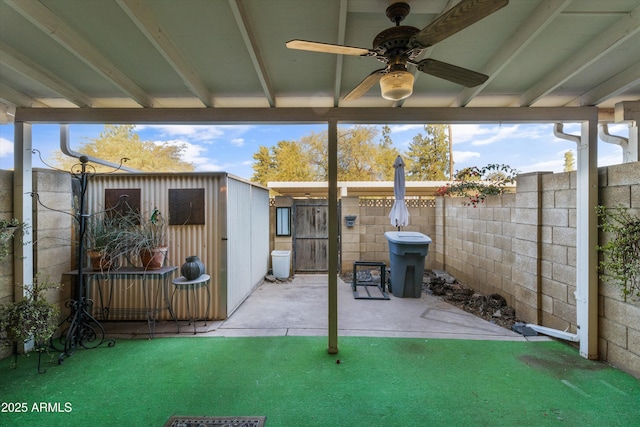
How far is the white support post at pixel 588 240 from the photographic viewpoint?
2889mm

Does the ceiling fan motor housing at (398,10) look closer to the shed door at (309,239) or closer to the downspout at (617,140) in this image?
the downspout at (617,140)

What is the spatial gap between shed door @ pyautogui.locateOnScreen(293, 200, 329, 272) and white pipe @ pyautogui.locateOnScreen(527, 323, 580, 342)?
176 inches

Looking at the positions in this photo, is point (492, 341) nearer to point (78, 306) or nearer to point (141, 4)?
point (141, 4)

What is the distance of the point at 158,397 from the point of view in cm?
236

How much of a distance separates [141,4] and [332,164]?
2.00 metres

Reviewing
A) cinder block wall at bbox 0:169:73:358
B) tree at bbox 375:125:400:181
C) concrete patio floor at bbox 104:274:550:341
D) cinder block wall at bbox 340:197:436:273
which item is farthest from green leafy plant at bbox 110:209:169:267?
tree at bbox 375:125:400:181

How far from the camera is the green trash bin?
16.5ft

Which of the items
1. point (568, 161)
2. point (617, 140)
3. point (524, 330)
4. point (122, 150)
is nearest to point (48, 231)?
point (524, 330)

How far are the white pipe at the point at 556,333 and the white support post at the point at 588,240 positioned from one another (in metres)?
0.09

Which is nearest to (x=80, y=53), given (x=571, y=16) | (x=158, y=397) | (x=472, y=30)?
(x=158, y=397)

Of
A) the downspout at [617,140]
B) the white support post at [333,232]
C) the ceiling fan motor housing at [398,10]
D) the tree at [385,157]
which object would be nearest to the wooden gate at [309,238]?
the white support post at [333,232]

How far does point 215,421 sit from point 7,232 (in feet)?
9.40

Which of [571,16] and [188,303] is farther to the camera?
[188,303]

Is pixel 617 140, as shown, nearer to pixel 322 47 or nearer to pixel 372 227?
pixel 322 47
